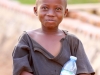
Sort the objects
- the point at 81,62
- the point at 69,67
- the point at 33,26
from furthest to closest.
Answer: the point at 33,26, the point at 81,62, the point at 69,67

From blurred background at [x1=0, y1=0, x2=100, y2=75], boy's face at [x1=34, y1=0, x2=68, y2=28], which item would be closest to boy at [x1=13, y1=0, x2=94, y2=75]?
boy's face at [x1=34, y1=0, x2=68, y2=28]

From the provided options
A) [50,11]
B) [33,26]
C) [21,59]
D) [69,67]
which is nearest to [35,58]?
[21,59]

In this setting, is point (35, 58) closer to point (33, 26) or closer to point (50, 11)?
point (50, 11)

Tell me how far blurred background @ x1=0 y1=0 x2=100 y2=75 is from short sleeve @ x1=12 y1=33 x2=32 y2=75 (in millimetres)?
3366

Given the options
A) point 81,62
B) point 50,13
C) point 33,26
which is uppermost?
point 50,13

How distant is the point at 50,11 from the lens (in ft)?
11.5

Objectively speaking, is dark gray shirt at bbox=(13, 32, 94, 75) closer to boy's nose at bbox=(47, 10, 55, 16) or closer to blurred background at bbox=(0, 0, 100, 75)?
boy's nose at bbox=(47, 10, 55, 16)

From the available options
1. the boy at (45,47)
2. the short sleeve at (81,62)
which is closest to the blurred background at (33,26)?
the short sleeve at (81,62)

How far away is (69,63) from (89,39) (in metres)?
3.73

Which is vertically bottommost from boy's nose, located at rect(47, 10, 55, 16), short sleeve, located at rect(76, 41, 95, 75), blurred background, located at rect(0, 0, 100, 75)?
blurred background, located at rect(0, 0, 100, 75)

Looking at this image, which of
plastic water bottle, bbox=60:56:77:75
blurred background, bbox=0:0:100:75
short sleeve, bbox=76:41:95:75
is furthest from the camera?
blurred background, bbox=0:0:100:75

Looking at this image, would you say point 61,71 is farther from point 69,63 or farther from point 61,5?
point 61,5

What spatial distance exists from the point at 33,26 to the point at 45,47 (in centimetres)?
560

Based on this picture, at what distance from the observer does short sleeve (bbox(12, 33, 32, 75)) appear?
137 inches
